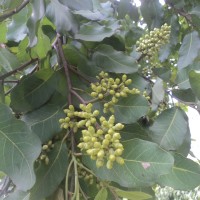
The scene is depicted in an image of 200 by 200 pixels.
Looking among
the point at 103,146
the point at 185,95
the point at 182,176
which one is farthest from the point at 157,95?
the point at 103,146

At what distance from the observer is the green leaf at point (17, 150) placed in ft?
2.01

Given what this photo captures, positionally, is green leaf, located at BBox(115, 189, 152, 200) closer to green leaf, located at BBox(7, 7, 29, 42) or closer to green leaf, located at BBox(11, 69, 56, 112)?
green leaf, located at BBox(11, 69, 56, 112)

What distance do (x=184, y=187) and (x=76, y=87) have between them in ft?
1.05

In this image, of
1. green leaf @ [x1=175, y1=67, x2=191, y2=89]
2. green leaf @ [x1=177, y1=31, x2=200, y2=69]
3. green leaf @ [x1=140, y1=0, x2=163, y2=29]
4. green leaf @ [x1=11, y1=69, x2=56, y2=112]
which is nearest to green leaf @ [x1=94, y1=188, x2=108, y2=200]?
green leaf @ [x1=11, y1=69, x2=56, y2=112]

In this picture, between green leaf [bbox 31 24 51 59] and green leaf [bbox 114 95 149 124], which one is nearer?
green leaf [bbox 114 95 149 124]

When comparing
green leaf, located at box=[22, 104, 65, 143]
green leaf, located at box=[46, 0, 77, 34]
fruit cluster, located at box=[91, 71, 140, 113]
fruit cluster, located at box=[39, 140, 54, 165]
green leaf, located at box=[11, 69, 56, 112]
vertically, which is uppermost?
green leaf, located at box=[46, 0, 77, 34]

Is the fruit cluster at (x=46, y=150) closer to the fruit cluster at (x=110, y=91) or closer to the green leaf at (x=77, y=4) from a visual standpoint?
the fruit cluster at (x=110, y=91)

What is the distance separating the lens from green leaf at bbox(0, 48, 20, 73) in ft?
2.89

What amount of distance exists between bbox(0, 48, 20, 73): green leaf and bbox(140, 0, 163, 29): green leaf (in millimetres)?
637

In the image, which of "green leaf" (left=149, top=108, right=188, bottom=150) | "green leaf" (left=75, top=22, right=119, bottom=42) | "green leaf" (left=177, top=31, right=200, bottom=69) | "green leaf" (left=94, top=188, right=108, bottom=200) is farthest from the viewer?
"green leaf" (left=177, top=31, right=200, bottom=69)

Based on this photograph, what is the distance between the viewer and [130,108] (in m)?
0.75

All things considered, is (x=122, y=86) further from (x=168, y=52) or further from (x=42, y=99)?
(x=168, y=52)

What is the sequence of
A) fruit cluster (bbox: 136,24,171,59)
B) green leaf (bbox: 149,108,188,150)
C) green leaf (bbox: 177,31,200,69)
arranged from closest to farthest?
green leaf (bbox: 149,108,188,150)
fruit cluster (bbox: 136,24,171,59)
green leaf (bbox: 177,31,200,69)

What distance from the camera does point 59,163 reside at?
0.70 m
